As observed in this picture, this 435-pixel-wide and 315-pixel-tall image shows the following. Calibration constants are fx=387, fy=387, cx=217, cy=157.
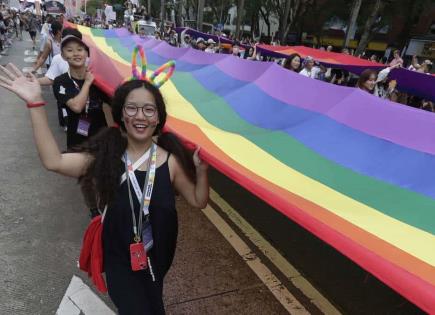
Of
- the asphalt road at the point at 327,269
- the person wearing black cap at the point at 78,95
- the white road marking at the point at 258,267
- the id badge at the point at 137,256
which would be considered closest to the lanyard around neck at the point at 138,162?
the id badge at the point at 137,256

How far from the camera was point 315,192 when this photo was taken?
2.50 metres

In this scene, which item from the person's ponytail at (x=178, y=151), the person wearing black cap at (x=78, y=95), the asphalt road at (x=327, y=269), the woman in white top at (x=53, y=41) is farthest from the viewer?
the woman in white top at (x=53, y=41)

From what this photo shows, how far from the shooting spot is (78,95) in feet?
11.8

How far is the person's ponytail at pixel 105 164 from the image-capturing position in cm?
201

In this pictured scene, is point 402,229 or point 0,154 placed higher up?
point 402,229

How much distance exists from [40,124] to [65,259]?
199 centimetres

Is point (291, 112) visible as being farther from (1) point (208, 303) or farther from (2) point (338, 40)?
(2) point (338, 40)

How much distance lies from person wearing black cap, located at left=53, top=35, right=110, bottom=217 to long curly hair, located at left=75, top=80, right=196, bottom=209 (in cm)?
149

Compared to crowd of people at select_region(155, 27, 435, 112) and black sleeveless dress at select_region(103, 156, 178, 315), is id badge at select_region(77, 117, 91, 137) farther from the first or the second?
crowd of people at select_region(155, 27, 435, 112)

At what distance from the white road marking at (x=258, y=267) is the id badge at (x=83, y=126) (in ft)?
5.44

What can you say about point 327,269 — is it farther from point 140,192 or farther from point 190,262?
point 140,192

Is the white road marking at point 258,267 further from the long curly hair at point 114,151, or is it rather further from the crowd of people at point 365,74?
the crowd of people at point 365,74

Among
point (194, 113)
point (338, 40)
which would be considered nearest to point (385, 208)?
point (194, 113)

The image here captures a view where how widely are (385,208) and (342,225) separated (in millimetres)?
505
